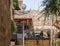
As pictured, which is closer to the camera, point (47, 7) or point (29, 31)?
point (47, 7)

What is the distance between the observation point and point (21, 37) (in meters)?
17.6

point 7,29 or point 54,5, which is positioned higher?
point 54,5

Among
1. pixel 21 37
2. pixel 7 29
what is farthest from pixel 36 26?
pixel 7 29

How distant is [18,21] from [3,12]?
1368 cm

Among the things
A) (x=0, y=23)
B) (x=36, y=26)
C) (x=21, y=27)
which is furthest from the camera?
(x=36, y=26)

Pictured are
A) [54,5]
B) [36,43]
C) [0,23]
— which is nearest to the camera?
[0,23]

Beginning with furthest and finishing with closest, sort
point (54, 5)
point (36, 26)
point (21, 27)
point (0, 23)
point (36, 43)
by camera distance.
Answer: point (36, 26) < point (21, 27) < point (36, 43) < point (54, 5) < point (0, 23)

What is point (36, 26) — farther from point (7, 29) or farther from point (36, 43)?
point (7, 29)

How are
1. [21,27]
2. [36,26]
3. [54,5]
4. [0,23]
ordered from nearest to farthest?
[0,23], [54,5], [21,27], [36,26]

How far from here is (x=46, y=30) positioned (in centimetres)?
1875

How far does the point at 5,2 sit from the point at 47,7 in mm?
2204

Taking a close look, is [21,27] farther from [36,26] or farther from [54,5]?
[54,5]

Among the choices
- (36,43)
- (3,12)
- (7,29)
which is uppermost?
(3,12)

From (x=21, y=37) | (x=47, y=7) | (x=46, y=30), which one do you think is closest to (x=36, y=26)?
(x=46, y=30)
